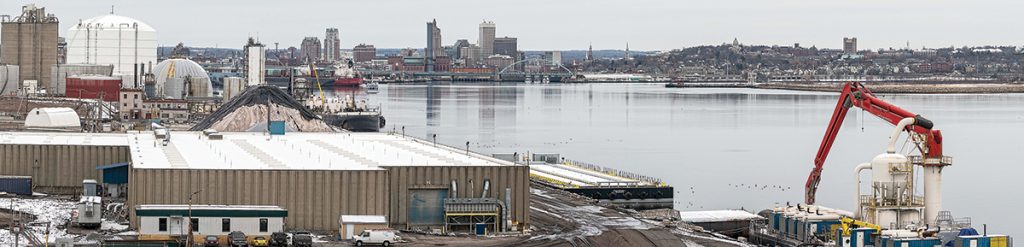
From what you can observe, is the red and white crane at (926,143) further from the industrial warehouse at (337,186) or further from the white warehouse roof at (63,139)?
the white warehouse roof at (63,139)

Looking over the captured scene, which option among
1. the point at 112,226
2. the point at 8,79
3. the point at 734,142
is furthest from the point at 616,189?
the point at 8,79

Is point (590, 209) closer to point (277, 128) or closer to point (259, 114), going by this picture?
point (277, 128)

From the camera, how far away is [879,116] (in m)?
45.6

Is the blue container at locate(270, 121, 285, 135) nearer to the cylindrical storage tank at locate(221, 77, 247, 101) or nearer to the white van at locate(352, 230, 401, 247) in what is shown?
the white van at locate(352, 230, 401, 247)

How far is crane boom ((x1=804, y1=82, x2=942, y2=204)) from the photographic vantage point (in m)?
42.0

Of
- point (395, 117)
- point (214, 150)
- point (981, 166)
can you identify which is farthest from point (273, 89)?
point (395, 117)

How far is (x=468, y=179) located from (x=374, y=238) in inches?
166

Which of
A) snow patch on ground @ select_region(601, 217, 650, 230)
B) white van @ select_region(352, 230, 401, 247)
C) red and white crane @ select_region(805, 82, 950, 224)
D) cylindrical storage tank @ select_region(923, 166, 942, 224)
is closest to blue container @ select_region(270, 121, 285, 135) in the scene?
snow patch on ground @ select_region(601, 217, 650, 230)

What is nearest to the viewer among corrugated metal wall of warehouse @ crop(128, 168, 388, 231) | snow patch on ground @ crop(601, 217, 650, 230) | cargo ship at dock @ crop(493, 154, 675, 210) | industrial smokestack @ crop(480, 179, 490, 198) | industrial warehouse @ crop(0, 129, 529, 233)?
corrugated metal wall of warehouse @ crop(128, 168, 388, 231)

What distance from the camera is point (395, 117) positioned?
5349 inches

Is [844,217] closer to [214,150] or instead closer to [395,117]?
[214,150]

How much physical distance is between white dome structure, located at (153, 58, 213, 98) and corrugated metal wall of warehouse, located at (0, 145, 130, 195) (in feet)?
199

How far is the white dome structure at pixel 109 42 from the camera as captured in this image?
4363 inches

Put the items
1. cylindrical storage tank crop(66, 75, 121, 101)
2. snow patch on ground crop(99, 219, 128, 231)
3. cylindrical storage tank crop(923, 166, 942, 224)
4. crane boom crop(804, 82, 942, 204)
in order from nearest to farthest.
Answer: snow patch on ground crop(99, 219, 128, 231), cylindrical storage tank crop(923, 166, 942, 224), crane boom crop(804, 82, 942, 204), cylindrical storage tank crop(66, 75, 121, 101)
